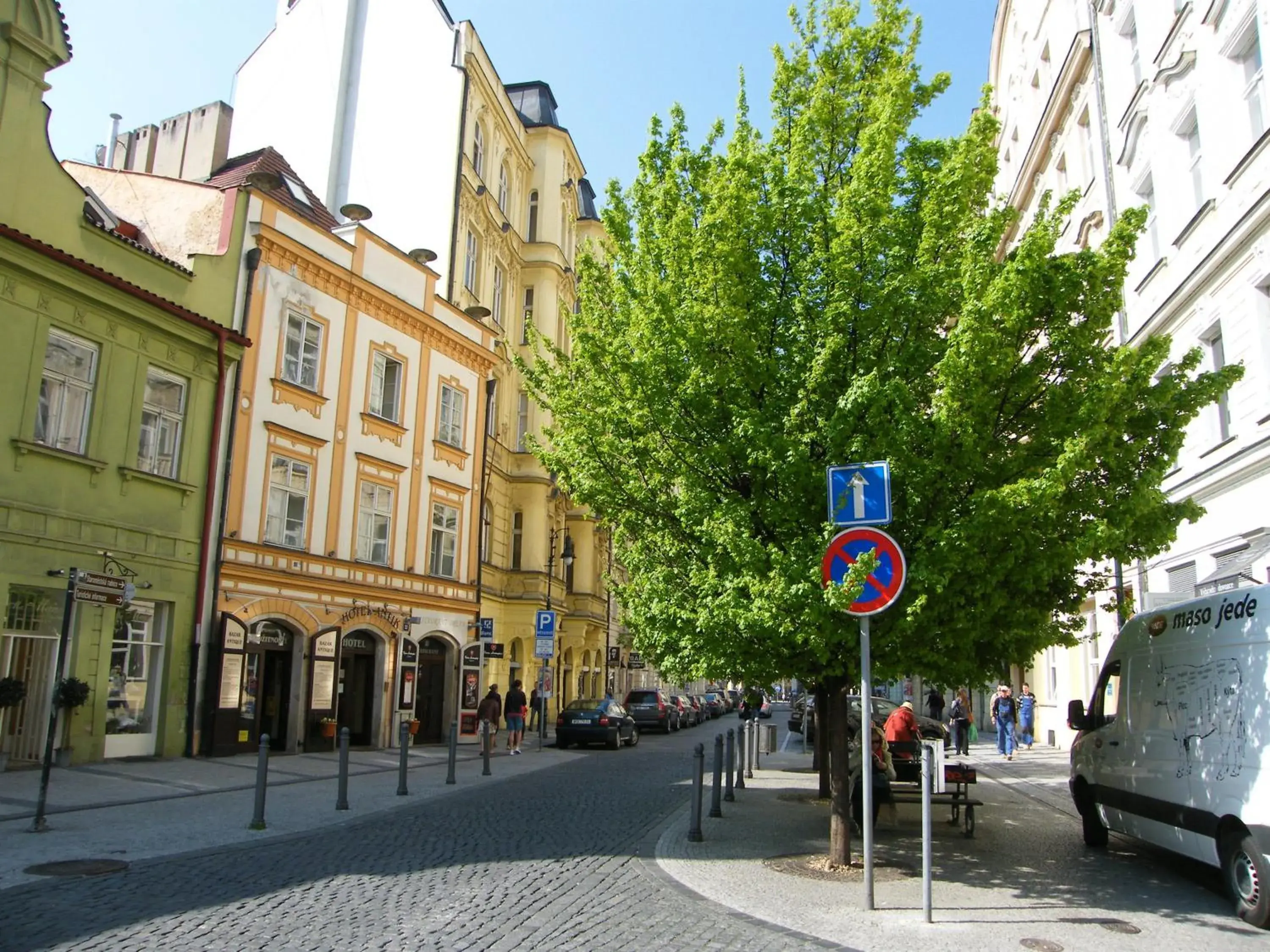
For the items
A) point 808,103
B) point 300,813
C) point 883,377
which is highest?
point 808,103

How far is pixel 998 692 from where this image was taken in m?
26.4

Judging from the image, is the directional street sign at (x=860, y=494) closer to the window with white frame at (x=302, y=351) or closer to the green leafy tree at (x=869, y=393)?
the green leafy tree at (x=869, y=393)

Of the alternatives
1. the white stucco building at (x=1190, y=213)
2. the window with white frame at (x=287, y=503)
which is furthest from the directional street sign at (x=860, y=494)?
the window with white frame at (x=287, y=503)

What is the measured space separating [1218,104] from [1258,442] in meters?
5.73

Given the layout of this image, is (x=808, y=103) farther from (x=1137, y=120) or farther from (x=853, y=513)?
(x=1137, y=120)

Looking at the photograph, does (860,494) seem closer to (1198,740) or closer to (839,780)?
(839,780)

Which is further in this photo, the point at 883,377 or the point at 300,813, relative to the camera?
the point at 300,813

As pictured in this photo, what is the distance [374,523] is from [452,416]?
171 inches

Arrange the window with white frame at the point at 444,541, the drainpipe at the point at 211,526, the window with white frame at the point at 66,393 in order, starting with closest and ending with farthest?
the window with white frame at the point at 66,393
the drainpipe at the point at 211,526
the window with white frame at the point at 444,541

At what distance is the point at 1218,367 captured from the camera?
16.6 m

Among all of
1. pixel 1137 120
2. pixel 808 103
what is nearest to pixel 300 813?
pixel 808 103

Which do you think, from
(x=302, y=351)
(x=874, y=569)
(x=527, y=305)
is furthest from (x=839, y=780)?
(x=527, y=305)

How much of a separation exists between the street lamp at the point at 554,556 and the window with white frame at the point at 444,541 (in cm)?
418

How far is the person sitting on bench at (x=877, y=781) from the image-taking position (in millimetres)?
11117
